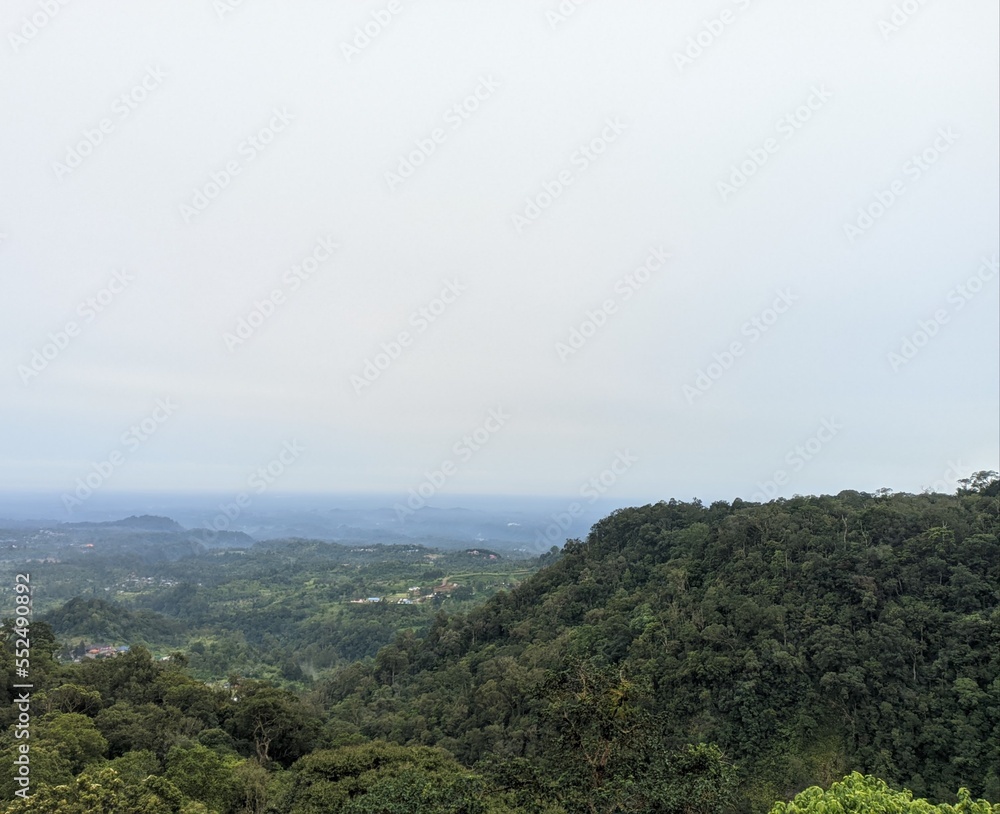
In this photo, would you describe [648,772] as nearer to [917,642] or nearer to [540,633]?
[917,642]

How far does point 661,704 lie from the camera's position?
2173 centimetres

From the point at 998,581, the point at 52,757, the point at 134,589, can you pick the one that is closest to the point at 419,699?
the point at 52,757

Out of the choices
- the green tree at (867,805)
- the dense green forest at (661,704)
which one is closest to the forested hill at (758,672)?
the dense green forest at (661,704)

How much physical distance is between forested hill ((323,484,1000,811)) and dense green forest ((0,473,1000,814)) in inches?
3.0

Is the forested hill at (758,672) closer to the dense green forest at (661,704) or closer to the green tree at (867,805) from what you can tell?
the dense green forest at (661,704)

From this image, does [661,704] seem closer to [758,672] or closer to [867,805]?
[758,672]

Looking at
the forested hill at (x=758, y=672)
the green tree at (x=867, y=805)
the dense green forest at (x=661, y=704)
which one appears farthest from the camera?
the forested hill at (x=758, y=672)

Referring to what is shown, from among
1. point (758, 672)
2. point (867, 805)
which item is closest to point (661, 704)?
point (758, 672)

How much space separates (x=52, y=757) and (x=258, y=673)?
4288 cm

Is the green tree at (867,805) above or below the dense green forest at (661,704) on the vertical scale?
above

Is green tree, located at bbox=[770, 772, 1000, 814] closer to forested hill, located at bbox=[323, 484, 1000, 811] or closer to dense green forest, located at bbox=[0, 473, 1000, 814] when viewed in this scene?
dense green forest, located at bbox=[0, 473, 1000, 814]

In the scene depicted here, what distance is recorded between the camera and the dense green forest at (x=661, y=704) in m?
10.8

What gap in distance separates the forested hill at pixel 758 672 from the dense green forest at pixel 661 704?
0.25 feet

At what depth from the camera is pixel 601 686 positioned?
11.2 metres
